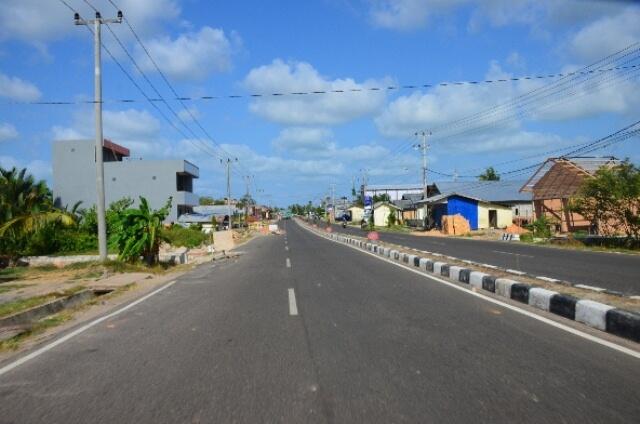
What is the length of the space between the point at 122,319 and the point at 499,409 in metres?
6.85

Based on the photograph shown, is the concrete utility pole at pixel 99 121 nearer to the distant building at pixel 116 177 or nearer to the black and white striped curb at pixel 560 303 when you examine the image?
the black and white striped curb at pixel 560 303

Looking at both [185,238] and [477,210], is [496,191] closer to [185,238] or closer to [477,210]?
[477,210]

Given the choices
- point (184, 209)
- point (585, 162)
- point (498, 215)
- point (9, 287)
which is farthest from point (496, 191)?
point (9, 287)

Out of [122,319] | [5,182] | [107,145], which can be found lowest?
[122,319]

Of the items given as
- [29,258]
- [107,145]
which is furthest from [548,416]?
[107,145]

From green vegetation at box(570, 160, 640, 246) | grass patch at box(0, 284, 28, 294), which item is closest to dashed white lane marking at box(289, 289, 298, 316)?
grass patch at box(0, 284, 28, 294)

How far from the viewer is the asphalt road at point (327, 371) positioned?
4.45m

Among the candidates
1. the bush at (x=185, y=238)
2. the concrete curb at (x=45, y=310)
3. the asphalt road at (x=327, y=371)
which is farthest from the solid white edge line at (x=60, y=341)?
the bush at (x=185, y=238)

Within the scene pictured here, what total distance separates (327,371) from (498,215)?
179 ft

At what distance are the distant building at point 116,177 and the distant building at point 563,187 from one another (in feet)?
111

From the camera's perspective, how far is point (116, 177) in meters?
58.7

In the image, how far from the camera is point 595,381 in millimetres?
5113

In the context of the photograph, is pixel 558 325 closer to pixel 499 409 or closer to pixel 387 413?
pixel 499 409

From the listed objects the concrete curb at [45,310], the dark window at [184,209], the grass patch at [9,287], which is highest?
the dark window at [184,209]
